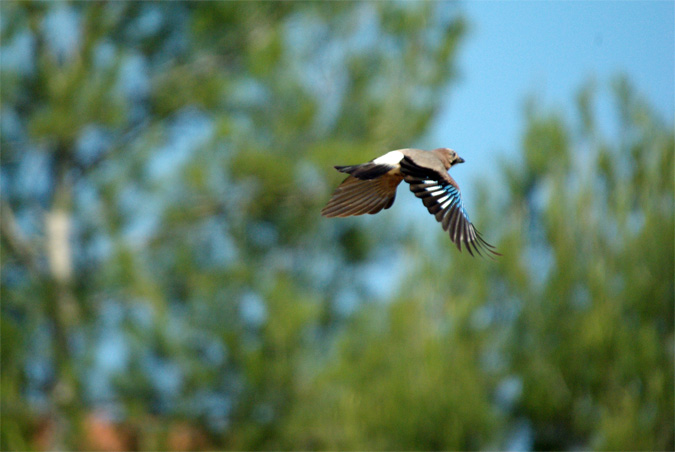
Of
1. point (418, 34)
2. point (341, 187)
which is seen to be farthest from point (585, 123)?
point (341, 187)

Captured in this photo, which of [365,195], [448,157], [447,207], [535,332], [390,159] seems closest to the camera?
[447,207]

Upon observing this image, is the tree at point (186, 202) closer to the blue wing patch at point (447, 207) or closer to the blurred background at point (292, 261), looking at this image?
the blurred background at point (292, 261)

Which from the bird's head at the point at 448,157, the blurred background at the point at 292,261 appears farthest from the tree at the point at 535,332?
the bird's head at the point at 448,157

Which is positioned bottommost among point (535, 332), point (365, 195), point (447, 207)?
point (447, 207)

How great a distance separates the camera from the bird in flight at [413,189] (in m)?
1.75

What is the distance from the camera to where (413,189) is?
1.79m

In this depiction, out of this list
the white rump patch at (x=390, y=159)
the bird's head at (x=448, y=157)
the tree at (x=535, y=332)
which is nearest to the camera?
the white rump patch at (x=390, y=159)

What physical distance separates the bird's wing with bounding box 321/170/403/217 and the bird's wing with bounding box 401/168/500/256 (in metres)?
0.11

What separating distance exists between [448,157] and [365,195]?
0.22m

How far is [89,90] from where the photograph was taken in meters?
7.48

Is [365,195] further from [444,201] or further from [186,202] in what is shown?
[186,202]

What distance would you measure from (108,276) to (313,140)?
2.11 meters

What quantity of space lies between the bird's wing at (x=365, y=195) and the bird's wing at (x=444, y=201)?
0.37 feet

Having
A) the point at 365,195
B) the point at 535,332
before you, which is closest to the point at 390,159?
the point at 365,195
